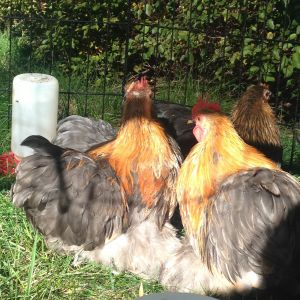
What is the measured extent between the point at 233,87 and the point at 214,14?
84 centimetres

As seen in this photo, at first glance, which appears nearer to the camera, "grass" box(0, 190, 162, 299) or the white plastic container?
"grass" box(0, 190, 162, 299)

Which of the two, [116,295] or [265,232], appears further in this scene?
[116,295]

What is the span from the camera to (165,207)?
370 cm

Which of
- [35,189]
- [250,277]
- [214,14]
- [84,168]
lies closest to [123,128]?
[84,168]

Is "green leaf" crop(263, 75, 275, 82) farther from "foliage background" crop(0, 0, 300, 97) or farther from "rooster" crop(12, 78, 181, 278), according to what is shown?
"rooster" crop(12, 78, 181, 278)

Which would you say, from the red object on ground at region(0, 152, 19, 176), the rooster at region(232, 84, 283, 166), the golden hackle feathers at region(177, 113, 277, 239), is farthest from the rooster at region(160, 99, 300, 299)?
the red object on ground at region(0, 152, 19, 176)

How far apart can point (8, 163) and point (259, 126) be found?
195cm

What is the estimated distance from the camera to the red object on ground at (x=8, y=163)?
467cm

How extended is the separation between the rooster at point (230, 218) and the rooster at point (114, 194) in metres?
0.21

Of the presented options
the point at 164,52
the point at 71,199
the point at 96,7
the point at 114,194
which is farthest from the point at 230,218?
the point at 96,7

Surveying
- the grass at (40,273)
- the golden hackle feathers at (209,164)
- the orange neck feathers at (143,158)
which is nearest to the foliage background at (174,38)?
the orange neck feathers at (143,158)

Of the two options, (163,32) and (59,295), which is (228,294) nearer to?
(59,295)

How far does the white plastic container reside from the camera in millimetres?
4625

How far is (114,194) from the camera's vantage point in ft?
11.6
